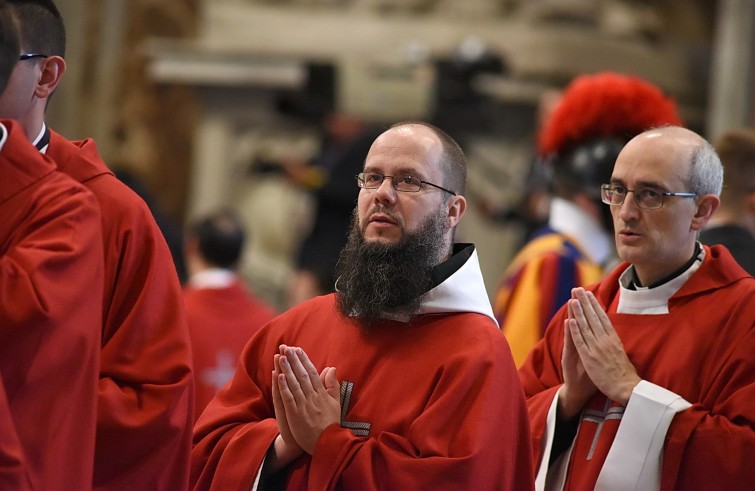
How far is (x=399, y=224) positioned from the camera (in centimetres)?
414

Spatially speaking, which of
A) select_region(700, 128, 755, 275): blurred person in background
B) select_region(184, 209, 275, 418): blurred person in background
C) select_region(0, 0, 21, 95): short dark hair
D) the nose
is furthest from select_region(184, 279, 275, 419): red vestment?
select_region(0, 0, 21, 95): short dark hair

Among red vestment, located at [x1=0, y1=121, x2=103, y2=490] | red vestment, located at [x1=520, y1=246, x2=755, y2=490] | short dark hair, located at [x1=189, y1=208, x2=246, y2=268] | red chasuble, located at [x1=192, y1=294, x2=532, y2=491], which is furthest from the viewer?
short dark hair, located at [x1=189, y1=208, x2=246, y2=268]

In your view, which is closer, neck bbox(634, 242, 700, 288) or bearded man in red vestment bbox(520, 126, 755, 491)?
bearded man in red vestment bbox(520, 126, 755, 491)

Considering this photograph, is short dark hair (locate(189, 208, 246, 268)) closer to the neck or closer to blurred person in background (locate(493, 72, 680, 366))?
blurred person in background (locate(493, 72, 680, 366))

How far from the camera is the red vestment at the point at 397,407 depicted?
378 cm

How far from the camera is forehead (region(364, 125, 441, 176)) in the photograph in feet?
13.6

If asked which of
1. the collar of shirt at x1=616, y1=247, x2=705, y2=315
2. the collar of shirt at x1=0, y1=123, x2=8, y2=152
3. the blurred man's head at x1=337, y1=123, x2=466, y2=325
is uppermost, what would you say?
the collar of shirt at x1=0, y1=123, x2=8, y2=152

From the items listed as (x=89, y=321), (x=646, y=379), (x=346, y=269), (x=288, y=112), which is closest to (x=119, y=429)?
(x=89, y=321)

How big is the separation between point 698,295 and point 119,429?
178cm

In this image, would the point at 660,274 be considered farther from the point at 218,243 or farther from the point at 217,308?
the point at 218,243

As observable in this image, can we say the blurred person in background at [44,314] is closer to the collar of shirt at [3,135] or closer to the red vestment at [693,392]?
the collar of shirt at [3,135]

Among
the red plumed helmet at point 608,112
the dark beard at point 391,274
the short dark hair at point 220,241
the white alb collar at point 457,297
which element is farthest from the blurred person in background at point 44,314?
the short dark hair at point 220,241

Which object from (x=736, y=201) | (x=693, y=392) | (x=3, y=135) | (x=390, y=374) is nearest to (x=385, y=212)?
(x=390, y=374)

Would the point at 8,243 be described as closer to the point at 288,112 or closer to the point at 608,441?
the point at 608,441
